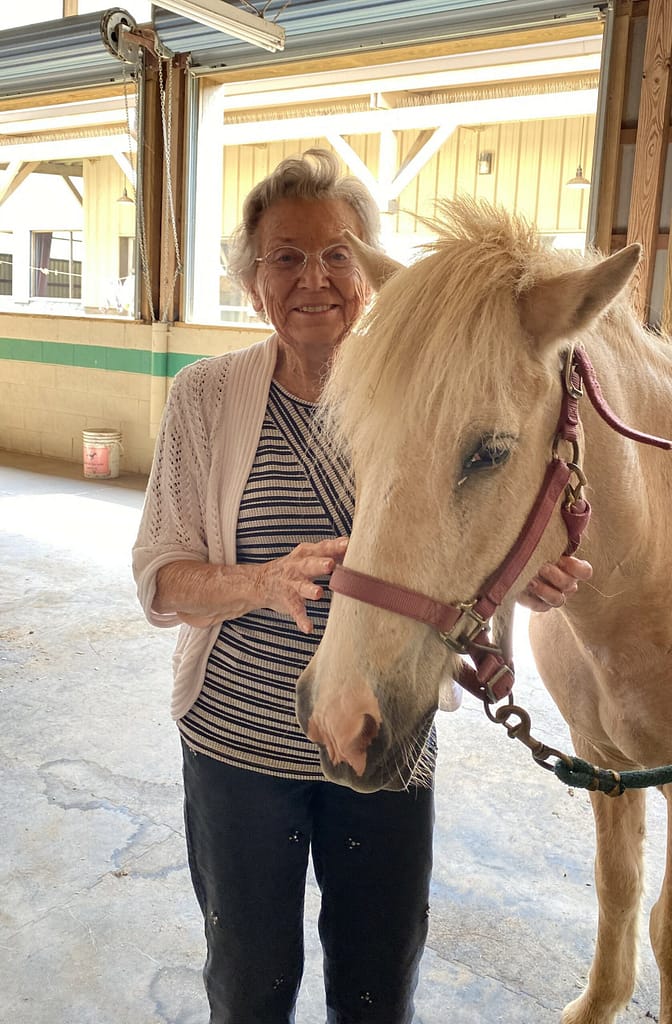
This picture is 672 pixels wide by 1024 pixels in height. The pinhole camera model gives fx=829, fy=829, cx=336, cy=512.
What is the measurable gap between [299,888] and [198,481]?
63 centimetres

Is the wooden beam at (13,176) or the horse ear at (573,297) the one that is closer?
the horse ear at (573,297)

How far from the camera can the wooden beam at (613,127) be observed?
13.9 ft

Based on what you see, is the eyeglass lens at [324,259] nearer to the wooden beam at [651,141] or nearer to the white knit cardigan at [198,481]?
the white knit cardigan at [198,481]

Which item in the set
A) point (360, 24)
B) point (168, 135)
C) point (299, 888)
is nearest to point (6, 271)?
point (168, 135)

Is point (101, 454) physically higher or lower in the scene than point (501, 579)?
lower

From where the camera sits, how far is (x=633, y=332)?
1150 millimetres

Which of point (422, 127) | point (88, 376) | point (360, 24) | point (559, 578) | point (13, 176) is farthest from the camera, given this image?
point (13, 176)

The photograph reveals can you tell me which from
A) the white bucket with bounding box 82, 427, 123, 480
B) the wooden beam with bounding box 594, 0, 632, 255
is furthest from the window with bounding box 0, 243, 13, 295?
the wooden beam with bounding box 594, 0, 632, 255

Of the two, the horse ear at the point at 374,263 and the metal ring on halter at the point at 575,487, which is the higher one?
the horse ear at the point at 374,263

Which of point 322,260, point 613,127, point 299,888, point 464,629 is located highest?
point 613,127

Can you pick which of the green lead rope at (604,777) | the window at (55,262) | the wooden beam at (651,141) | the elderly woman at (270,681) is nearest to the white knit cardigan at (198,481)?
the elderly woman at (270,681)

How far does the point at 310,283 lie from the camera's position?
51.0 inches

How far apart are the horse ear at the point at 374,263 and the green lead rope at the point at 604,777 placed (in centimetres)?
70

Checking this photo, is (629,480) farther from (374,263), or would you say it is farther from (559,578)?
(374,263)
